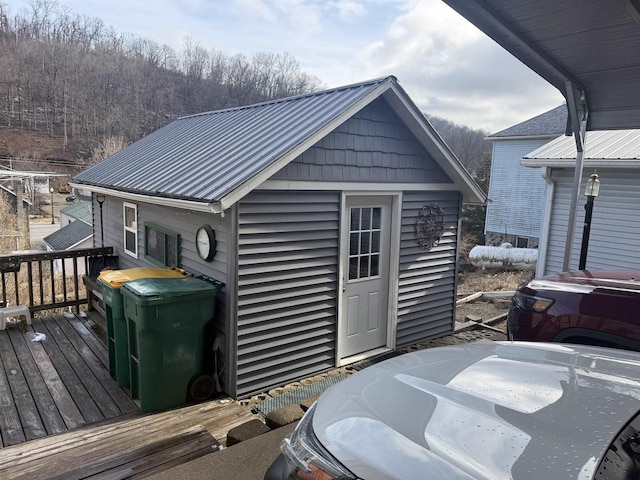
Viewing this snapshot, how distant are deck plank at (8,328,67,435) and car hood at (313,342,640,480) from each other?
134 inches

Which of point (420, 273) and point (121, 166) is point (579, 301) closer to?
point (420, 273)

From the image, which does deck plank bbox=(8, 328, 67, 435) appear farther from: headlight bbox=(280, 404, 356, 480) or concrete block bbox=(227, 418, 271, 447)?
headlight bbox=(280, 404, 356, 480)

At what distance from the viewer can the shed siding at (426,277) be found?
630 cm

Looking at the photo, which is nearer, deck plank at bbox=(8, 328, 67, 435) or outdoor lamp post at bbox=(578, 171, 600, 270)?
deck plank at bbox=(8, 328, 67, 435)

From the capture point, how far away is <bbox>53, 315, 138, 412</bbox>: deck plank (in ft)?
14.9

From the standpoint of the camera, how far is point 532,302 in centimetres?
400

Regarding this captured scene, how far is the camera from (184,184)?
5043 millimetres

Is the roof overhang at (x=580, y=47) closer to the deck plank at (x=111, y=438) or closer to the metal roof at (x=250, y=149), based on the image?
the metal roof at (x=250, y=149)

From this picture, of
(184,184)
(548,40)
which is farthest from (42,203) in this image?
(548,40)

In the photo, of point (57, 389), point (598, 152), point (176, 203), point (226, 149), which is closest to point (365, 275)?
point (226, 149)

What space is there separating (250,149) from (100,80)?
4674cm

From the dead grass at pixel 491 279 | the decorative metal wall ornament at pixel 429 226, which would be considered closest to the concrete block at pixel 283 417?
the decorative metal wall ornament at pixel 429 226

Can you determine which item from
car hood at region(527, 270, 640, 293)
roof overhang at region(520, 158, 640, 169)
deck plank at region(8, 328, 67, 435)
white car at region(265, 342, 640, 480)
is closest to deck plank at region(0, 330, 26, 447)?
deck plank at region(8, 328, 67, 435)

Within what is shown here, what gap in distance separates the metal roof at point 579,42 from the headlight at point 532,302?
7.42 feet
